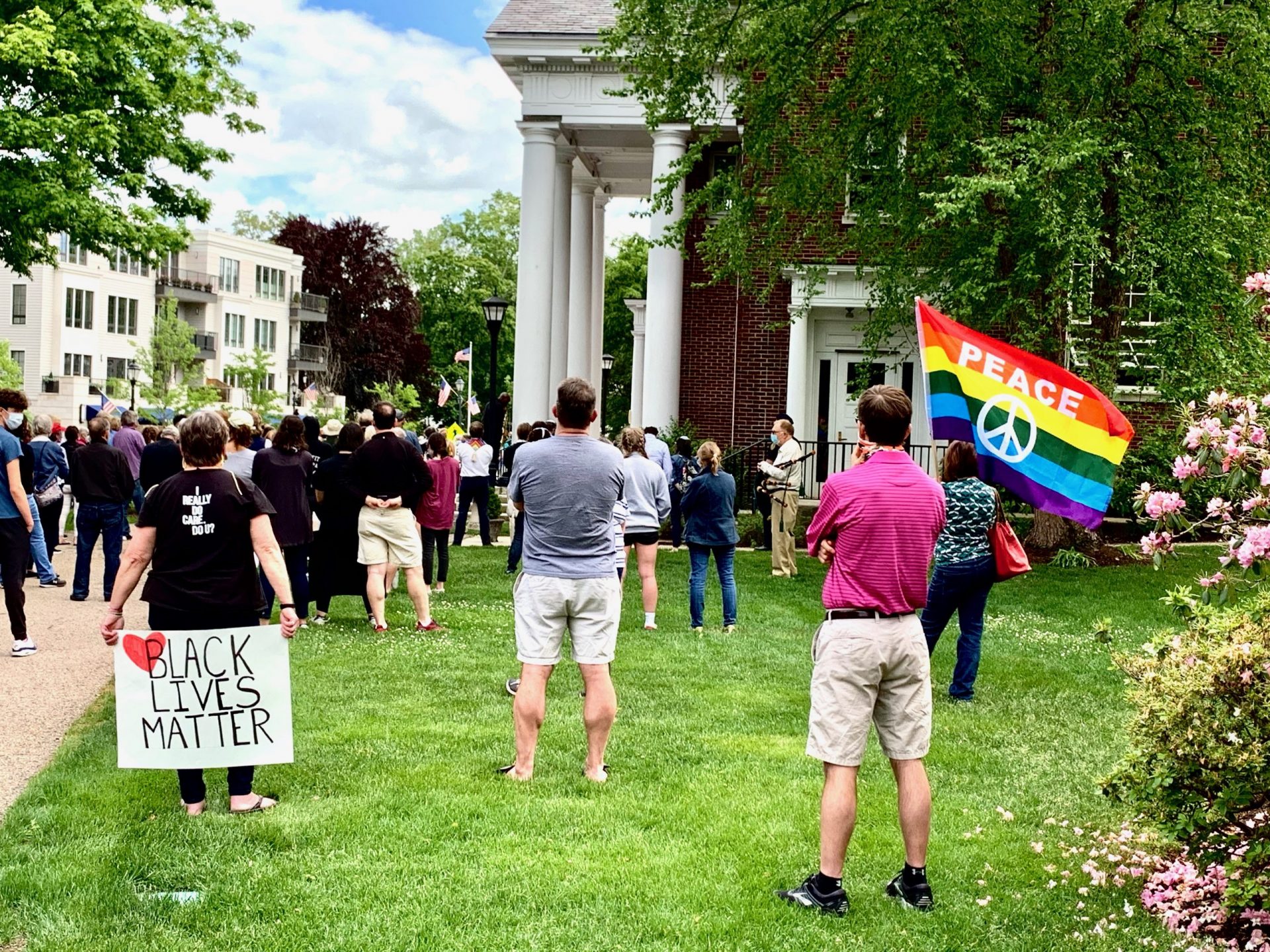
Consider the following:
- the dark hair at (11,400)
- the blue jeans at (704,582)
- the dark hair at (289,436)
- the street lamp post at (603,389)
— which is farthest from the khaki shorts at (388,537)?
the street lamp post at (603,389)

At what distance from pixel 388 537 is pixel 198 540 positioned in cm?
619

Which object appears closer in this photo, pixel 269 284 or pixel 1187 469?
pixel 1187 469

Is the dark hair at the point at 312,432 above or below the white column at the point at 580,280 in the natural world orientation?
below

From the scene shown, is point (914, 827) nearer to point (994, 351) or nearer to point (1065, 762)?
point (1065, 762)

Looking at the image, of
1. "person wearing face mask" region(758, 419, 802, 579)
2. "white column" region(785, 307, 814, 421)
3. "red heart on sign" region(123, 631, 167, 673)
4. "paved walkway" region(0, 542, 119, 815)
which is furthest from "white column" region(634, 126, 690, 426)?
"red heart on sign" region(123, 631, 167, 673)

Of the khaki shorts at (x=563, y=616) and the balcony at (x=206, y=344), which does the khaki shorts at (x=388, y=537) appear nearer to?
the khaki shorts at (x=563, y=616)

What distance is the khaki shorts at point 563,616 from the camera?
24.8 feet

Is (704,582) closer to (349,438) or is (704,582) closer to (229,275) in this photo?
(349,438)

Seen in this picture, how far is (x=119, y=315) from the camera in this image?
7988 cm

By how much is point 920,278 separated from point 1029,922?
613 inches

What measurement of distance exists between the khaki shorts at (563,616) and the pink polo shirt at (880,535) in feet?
6.74

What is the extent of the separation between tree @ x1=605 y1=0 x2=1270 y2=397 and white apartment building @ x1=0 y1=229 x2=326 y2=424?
154 ft

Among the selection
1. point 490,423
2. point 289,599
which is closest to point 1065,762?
point 289,599

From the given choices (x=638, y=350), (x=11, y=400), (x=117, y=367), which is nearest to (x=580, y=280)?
(x=638, y=350)
